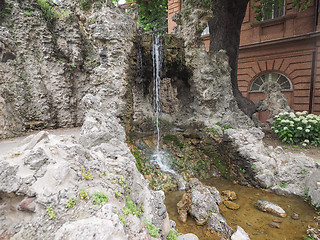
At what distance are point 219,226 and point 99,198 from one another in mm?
3489

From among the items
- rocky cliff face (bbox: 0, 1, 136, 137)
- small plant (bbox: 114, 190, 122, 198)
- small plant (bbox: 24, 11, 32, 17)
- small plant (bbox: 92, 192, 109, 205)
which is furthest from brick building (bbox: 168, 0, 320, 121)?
small plant (bbox: 92, 192, 109, 205)

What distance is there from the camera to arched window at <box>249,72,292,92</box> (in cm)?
1267

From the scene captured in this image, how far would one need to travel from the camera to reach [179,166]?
7445mm

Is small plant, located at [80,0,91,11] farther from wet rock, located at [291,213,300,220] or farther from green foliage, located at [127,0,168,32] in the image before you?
green foliage, located at [127,0,168,32]

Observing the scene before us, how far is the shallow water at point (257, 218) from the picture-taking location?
13.7ft

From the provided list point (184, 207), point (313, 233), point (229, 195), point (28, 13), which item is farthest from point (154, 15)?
point (313, 233)

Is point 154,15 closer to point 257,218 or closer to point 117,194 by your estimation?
point 257,218

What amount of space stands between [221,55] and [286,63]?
6.86 m

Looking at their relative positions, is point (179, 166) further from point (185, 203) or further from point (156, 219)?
point (156, 219)

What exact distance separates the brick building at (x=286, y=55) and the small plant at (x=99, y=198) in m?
14.0

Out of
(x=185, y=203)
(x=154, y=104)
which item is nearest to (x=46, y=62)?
(x=154, y=104)

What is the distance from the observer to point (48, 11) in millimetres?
8188

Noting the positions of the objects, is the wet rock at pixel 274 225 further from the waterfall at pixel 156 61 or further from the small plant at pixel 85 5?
the small plant at pixel 85 5

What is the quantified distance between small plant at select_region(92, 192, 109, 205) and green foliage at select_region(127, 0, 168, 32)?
16938mm
